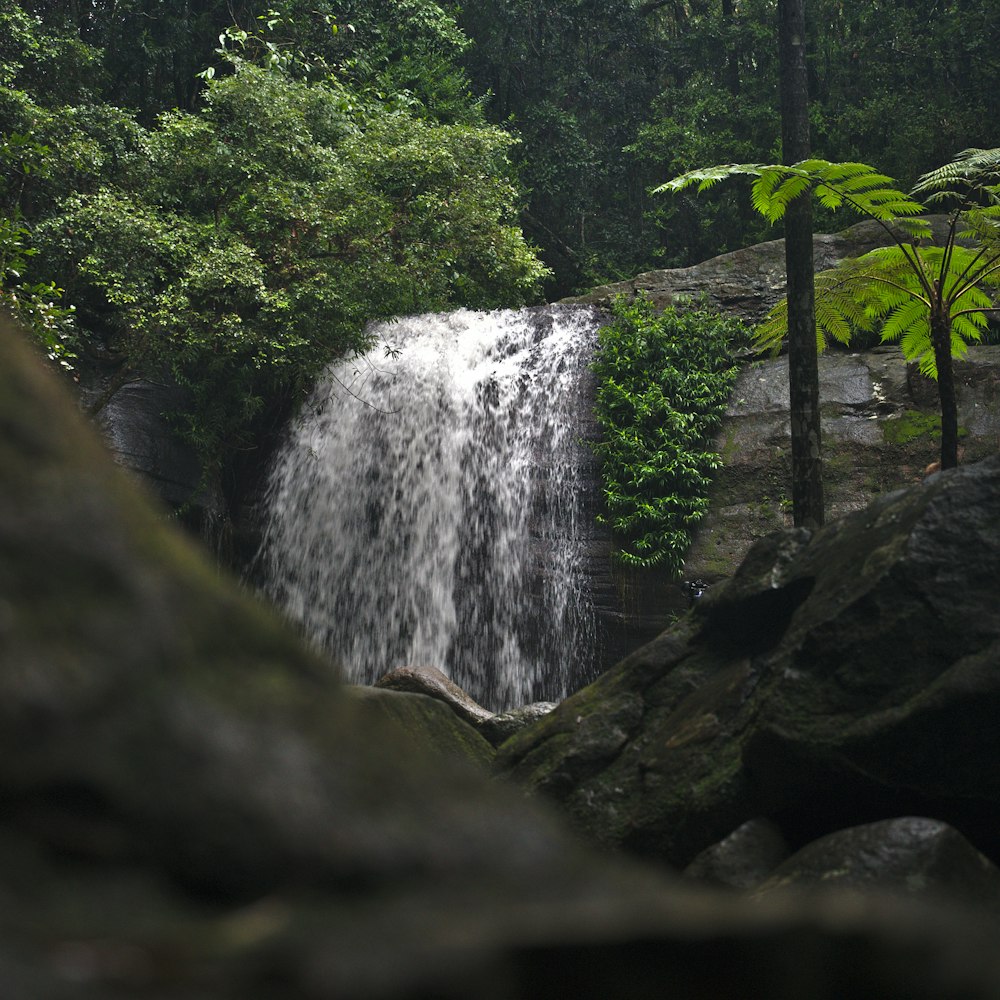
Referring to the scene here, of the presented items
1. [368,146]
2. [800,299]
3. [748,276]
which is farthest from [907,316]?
[368,146]

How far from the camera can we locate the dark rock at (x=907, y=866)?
3469 millimetres

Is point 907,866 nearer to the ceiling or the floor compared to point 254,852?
nearer to the floor

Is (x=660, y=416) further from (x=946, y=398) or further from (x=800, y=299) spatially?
(x=946, y=398)

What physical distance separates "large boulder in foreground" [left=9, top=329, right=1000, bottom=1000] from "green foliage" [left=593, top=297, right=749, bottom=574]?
12.3 meters

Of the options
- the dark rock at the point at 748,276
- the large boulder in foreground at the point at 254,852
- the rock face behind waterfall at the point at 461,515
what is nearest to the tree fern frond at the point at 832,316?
the rock face behind waterfall at the point at 461,515

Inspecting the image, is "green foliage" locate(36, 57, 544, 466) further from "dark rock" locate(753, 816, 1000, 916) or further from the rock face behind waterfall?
"dark rock" locate(753, 816, 1000, 916)

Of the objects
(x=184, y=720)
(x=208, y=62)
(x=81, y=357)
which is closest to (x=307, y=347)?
(x=81, y=357)

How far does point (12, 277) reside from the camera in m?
14.0

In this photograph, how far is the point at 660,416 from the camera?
1462 cm

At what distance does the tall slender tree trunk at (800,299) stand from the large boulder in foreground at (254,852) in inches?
308

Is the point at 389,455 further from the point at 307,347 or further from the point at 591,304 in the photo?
the point at 591,304

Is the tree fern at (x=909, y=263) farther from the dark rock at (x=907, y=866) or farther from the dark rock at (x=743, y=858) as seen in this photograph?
the dark rock at (x=907, y=866)

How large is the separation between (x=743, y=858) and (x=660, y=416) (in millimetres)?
10695

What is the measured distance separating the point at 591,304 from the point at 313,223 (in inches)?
190
